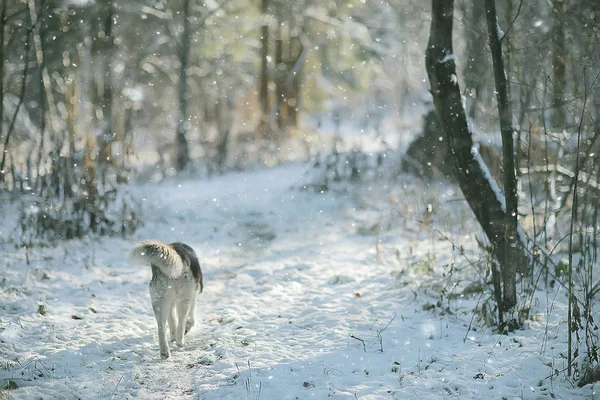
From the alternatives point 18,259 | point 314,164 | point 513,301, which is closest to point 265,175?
point 314,164

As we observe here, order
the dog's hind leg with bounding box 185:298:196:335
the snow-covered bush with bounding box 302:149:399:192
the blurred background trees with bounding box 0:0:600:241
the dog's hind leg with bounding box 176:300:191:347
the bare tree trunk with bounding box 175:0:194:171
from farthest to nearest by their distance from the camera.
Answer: the bare tree trunk with bounding box 175:0:194:171 < the snow-covered bush with bounding box 302:149:399:192 < the blurred background trees with bounding box 0:0:600:241 < the dog's hind leg with bounding box 185:298:196:335 < the dog's hind leg with bounding box 176:300:191:347

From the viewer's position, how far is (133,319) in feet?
19.5

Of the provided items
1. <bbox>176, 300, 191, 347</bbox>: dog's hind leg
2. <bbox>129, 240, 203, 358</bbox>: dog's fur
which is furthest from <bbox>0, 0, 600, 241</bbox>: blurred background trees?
<bbox>176, 300, 191, 347</bbox>: dog's hind leg

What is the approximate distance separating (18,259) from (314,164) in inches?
289

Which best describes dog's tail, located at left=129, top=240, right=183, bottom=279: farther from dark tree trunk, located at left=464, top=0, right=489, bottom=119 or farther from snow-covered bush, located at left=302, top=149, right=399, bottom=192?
snow-covered bush, located at left=302, top=149, right=399, bottom=192

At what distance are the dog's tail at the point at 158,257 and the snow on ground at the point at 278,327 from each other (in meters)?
0.90

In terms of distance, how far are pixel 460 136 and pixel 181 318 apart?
360 cm

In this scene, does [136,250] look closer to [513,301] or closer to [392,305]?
[392,305]

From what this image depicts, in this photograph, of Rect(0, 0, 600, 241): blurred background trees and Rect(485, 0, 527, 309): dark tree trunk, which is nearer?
Rect(485, 0, 527, 309): dark tree trunk

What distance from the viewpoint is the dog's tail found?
4.59 metres

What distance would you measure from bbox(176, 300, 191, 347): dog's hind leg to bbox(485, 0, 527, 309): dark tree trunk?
341 cm

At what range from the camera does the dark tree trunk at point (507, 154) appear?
200 inches

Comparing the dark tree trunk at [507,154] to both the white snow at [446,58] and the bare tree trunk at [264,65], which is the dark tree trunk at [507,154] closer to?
the white snow at [446,58]

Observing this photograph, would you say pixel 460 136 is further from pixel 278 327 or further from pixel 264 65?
pixel 264 65
